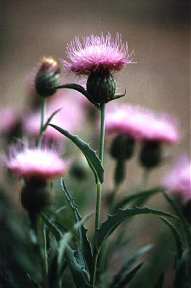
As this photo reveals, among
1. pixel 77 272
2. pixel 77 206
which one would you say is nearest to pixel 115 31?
pixel 77 206

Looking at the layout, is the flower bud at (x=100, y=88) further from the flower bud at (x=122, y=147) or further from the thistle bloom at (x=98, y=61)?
the flower bud at (x=122, y=147)

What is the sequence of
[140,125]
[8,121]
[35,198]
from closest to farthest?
[35,198] < [140,125] < [8,121]

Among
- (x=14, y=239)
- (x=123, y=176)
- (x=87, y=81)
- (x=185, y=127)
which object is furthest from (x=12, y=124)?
(x=185, y=127)

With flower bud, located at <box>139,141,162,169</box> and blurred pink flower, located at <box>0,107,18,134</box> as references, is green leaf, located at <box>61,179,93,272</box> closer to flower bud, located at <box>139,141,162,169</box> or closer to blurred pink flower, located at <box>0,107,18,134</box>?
flower bud, located at <box>139,141,162,169</box>

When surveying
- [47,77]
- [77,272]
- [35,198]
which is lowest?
[77,272]

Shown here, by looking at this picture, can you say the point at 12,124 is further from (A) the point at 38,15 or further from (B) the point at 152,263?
(A) the point at 38,15

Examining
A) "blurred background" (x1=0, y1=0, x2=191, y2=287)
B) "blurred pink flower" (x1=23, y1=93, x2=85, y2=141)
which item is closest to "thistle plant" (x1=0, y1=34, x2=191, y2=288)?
"blurred pink flower" (x1=23, y1=93, x2=85, y2=141)

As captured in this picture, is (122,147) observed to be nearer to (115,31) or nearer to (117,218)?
(117,218)

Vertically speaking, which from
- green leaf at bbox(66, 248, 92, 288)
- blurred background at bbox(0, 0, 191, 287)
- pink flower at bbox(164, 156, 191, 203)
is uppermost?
blurred background at bbox(0, 0, 191, 287)
